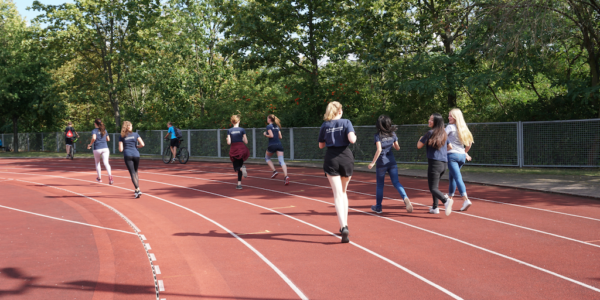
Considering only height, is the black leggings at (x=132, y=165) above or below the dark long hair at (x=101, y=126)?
below

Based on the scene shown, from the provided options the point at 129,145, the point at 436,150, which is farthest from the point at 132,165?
the point at 436,150

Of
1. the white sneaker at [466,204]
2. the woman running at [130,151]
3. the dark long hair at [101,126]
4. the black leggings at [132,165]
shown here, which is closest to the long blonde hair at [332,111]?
the white sneaker at [466,204]

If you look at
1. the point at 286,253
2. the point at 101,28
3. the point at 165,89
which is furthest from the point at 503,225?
the point at 101,28

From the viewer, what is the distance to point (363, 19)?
1986 cm

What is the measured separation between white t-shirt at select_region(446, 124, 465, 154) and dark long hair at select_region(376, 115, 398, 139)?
3.56ft

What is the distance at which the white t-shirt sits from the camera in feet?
29.2

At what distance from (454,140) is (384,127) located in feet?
4.55

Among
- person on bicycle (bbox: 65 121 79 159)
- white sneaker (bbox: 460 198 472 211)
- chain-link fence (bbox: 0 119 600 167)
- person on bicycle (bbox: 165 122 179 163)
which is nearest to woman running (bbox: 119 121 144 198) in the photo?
white sneaker (bbox: 460 198 472 211)

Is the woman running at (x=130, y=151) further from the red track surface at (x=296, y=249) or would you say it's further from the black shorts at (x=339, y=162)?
the black shorts at (x=339, y=162)

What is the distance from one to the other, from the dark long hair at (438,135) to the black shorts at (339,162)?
232cm

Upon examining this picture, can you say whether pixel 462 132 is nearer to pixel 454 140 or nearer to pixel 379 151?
pixel 454 140

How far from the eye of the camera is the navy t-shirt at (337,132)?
675 cm

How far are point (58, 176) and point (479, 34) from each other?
15.7 m

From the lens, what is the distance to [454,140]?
894cm
